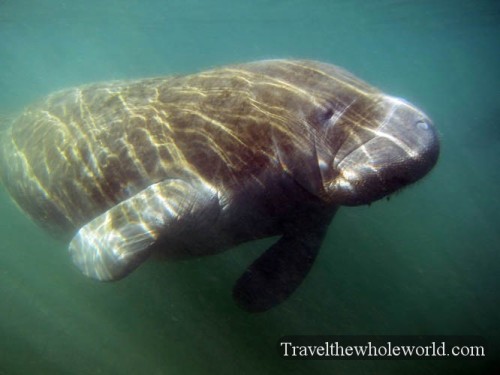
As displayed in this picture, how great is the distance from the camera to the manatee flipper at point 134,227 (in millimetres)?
3385

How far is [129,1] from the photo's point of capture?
1152 inches

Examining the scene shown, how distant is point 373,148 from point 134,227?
225 centimetres

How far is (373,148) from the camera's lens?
10.2 ft

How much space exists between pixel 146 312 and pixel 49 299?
2.49 meters

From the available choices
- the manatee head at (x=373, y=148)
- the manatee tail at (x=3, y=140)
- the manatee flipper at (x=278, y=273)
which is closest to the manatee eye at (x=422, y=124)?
the manatee head at (x=373, y=148)

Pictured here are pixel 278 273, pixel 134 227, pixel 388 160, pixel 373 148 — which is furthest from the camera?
pixel 278 273

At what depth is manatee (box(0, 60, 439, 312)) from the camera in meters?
3.28

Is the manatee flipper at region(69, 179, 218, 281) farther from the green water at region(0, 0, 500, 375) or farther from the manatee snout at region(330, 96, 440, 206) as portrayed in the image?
the green water at region(0, 0, 500, 375)

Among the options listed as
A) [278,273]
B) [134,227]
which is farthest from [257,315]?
[134,227]

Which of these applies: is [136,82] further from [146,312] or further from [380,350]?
[380,350]

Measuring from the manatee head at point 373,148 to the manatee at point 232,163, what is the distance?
0.01 meters

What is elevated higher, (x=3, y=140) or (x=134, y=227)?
(x=3, y=140)

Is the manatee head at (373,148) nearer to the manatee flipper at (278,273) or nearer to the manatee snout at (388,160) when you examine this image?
the manatee snout at (388,160)

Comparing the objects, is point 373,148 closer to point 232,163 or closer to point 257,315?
point 232,163
